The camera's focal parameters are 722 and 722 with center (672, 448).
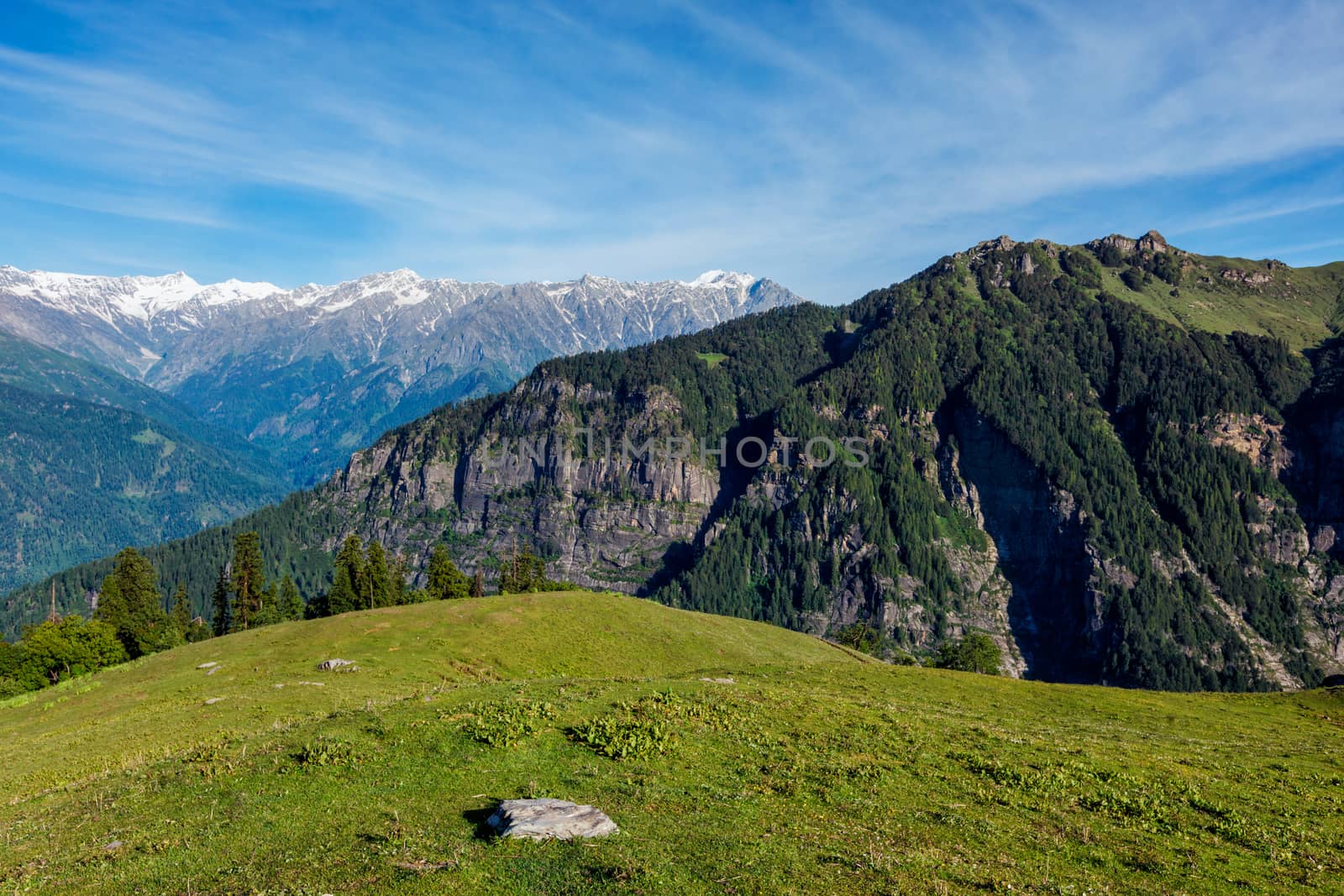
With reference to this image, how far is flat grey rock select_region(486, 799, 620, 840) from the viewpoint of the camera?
2089 cm

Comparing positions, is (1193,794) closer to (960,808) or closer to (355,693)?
(960,808)

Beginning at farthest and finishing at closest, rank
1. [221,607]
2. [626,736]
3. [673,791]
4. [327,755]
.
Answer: [221,607], [626,736], [327,755], [673,791]

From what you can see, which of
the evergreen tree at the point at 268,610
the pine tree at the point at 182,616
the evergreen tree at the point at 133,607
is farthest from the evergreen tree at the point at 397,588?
the pine tree at the point at 182,616

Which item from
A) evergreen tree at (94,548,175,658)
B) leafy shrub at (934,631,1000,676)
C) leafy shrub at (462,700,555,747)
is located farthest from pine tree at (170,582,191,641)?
leafy shrub at (934,631,1000,676)

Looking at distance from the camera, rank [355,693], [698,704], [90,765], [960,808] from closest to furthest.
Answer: [960,808]
[90,765]
[698,704]
[355,693]

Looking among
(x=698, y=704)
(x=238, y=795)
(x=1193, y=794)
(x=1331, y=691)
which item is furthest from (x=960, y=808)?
(x=1331, y=691)

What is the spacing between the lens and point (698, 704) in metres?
39.6

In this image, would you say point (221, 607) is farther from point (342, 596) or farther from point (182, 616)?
point (342, 596)

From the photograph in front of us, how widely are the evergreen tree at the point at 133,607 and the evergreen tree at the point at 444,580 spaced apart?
123ft

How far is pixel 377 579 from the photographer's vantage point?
383 feet

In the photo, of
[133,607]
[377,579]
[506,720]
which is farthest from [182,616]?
[506,720]

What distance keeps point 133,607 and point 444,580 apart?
4379 centimetres

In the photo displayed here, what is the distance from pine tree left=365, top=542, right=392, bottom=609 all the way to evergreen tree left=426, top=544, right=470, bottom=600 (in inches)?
265

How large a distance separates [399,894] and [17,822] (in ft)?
62.6
